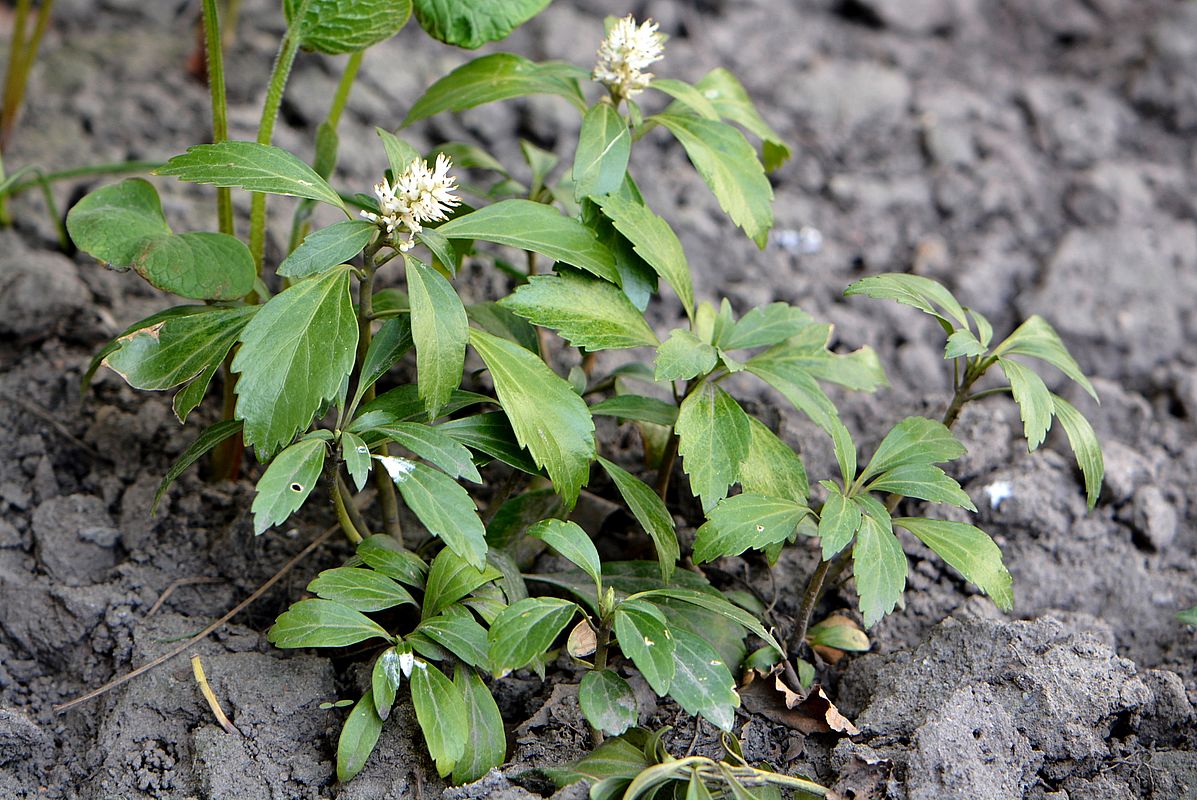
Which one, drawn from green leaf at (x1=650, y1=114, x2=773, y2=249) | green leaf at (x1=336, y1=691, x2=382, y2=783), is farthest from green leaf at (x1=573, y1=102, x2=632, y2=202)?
green leaf at (x1=336, y1=691, x2=382, y2=783)

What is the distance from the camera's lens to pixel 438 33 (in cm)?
172

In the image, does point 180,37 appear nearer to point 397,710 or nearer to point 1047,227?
point 397,710

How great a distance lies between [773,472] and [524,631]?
446 millimetres

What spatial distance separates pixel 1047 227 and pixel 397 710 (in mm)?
2051

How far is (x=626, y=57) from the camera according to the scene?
161cm

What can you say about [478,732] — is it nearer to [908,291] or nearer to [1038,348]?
[908,291]

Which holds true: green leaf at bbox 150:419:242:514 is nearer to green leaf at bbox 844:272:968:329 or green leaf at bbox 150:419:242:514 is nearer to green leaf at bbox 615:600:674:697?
green leaf at bbox 615:600:674:697

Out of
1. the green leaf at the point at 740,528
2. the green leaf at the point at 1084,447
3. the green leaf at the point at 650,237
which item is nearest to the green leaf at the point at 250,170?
the green leaf at the point at 650,237

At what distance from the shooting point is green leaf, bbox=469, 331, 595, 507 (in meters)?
1.41

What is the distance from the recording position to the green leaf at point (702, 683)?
135 cm

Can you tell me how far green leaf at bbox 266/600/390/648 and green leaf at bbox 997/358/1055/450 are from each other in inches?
36.1

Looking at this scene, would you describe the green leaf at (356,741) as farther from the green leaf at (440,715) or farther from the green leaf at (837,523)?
the green leaf at (837,523)

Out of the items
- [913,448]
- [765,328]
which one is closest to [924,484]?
[913,448]

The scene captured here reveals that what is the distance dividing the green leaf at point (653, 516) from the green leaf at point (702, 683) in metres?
0.12
